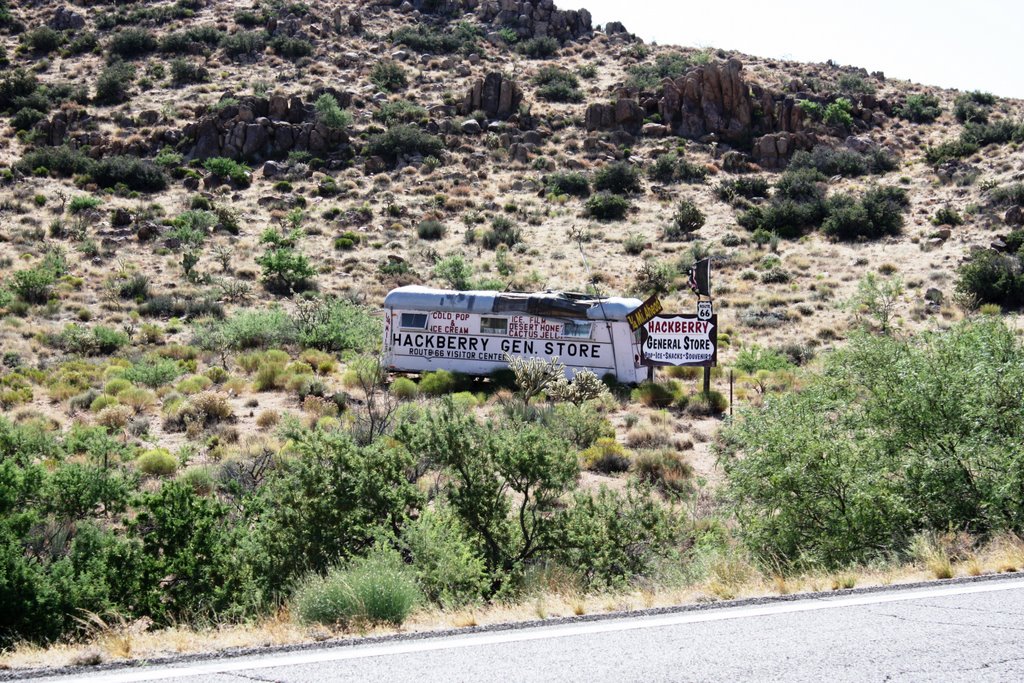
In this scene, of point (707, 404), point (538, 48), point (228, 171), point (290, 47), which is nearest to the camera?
point (707, 404)

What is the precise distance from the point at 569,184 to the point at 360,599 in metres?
50.0

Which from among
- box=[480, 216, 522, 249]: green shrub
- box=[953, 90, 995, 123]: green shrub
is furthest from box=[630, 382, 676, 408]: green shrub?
box=[953, 90, 995, 123]: green shrub

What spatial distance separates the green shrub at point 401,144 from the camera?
5984cm

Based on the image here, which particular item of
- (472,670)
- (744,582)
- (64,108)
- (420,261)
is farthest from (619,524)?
(64,108)

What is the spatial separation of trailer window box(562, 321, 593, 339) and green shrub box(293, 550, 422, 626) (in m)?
17.9

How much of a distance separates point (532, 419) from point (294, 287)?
78.0 feet

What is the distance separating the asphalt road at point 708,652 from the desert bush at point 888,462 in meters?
3.57

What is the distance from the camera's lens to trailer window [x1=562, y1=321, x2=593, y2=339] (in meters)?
26.6

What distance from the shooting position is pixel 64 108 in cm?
6203

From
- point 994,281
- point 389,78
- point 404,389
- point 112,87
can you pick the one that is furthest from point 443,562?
point 389,78

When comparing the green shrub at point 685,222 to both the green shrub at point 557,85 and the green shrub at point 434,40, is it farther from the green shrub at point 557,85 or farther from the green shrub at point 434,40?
the green shrub at point 434,40

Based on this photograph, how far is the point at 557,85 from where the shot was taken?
2704 inches

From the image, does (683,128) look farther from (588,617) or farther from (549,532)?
(588,617)

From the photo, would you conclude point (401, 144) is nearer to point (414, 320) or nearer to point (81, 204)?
point (81, 204)
